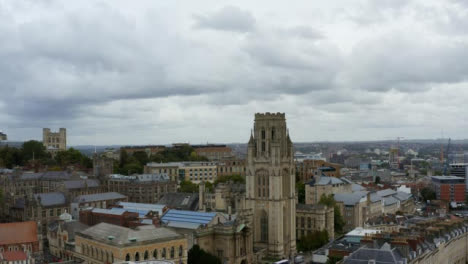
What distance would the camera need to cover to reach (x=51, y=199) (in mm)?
118688

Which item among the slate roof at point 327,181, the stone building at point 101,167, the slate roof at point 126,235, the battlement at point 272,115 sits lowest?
the slate roof at point 126,235

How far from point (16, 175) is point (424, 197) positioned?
148574 mm

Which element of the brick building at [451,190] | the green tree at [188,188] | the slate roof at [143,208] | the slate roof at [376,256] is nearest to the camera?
the slate roof at [376,256]

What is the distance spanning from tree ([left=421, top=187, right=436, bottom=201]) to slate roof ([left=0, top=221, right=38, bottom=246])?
15304 cm

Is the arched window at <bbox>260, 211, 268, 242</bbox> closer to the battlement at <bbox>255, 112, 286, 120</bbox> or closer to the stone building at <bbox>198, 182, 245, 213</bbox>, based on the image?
the stone building at <bbox>198, 182, 245, 213</bbox>

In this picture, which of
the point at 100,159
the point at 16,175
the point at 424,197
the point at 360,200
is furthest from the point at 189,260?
the point at 424,197

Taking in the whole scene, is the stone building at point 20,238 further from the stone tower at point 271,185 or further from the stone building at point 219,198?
the stone building at point 219,198

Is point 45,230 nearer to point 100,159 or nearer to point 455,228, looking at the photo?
point 100,159

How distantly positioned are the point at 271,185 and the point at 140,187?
6004 cm

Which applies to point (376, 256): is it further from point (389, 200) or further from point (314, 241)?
point (389, 200)

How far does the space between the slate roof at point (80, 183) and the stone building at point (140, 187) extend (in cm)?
807

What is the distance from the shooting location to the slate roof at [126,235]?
237 ft

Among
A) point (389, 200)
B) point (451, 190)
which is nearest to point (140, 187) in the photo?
point (389, 200)

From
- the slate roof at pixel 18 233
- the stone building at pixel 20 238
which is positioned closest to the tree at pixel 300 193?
the stone building at pixel 20 238
